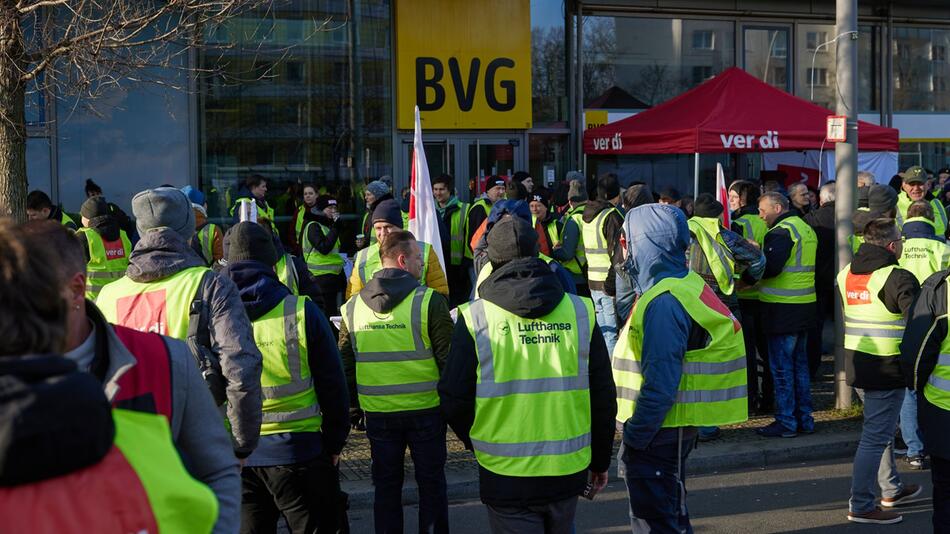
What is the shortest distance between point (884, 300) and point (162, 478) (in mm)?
5438

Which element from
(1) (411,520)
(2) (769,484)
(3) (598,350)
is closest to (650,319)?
(3) (598,350)

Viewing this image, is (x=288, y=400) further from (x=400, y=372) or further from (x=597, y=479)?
(x=597, y=479)

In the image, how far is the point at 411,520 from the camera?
22.6 feet

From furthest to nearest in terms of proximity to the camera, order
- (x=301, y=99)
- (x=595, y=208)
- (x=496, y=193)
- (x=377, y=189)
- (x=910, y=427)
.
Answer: (x=301, y=99)
(x=496, y=193)
(x=377, y=189)
(x=595, y=208)
(x=910, y=427)

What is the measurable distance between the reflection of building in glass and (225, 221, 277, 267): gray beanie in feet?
31.8

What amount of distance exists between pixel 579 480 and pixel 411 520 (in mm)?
2811

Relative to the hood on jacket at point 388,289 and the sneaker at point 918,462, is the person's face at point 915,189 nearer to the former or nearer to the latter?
the sneaker at point 918,462

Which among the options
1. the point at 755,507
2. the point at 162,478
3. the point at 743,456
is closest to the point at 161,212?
the point at 162,478

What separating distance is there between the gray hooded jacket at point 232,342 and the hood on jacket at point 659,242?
1845mm

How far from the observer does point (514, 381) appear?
425cm

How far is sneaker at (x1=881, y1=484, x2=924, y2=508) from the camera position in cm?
683

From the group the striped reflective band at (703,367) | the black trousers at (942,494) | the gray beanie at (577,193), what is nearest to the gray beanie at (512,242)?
the striped reflective band at (703,367)

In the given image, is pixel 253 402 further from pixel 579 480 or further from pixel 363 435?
pixel 363 435

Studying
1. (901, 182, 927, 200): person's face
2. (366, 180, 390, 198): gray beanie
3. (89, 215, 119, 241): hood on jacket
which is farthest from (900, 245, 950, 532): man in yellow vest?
(89, 215, 119, 241): hood on jacket
